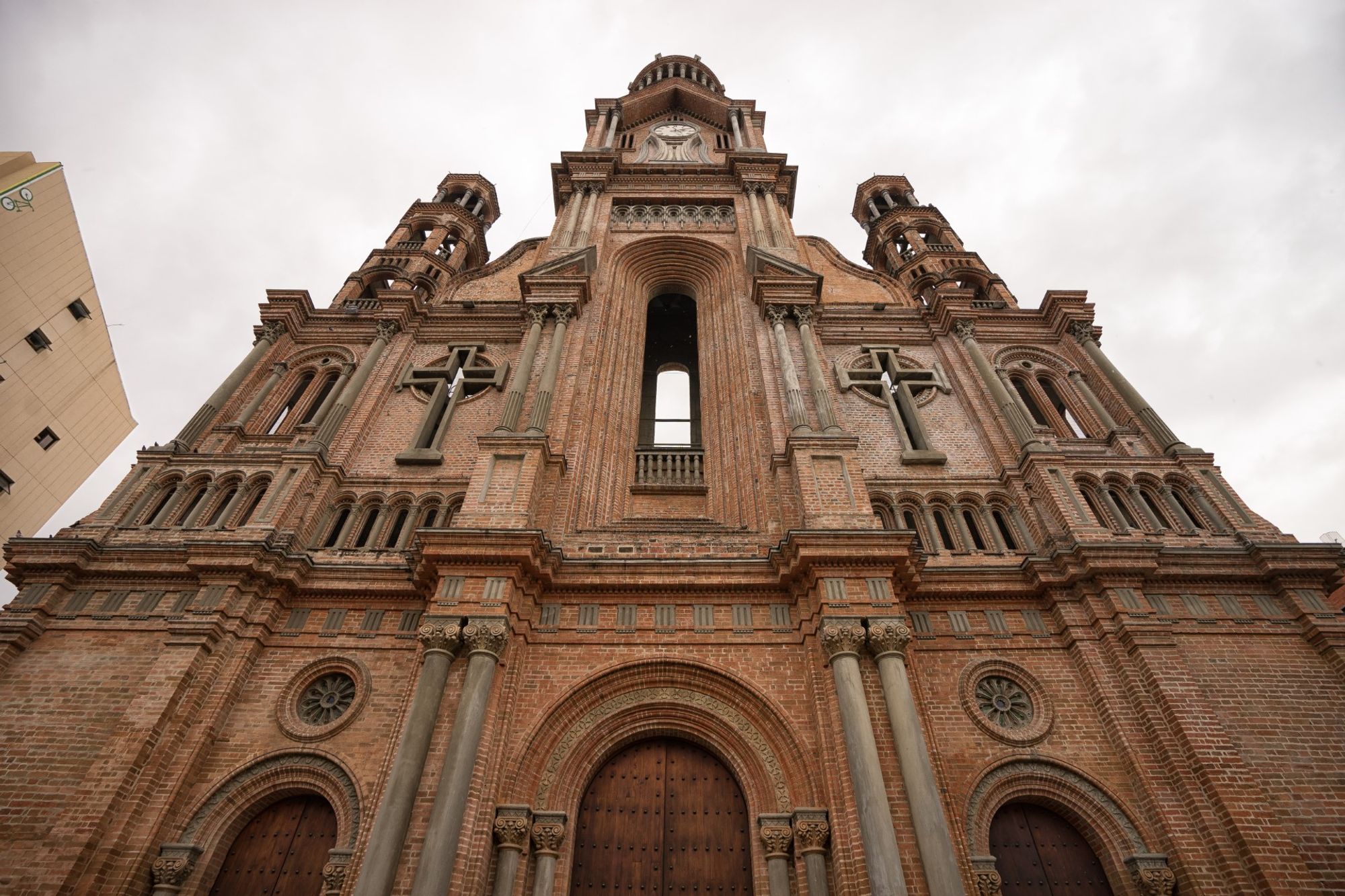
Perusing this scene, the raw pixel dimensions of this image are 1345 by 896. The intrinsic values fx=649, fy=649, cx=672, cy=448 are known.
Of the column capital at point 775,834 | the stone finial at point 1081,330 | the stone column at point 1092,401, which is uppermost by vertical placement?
the stone finial at point 1081,330

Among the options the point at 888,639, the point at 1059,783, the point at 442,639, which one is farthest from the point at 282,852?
the point at 1059,783

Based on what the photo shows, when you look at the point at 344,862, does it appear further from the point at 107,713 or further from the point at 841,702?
the point at 841,702

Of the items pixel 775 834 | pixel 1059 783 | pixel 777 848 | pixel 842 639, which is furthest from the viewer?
pixel 1059 783

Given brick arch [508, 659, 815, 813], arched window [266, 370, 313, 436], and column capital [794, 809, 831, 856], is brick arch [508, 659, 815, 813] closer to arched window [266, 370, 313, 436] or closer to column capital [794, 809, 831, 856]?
column capital [794, 809, 831, 856]

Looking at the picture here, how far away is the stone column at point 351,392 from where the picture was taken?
46.6ft

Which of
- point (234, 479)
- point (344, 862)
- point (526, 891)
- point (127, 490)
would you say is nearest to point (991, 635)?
point (526, 891)

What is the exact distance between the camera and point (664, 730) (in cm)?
1038

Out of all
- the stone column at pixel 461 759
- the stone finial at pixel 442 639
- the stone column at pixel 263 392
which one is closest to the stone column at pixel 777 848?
the stone column at pixel 461 759

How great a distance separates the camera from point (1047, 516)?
12859 mm

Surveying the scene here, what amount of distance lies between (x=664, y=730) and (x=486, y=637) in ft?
10.6

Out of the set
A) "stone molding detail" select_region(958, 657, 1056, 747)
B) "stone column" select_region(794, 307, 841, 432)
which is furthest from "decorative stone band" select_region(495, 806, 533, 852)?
"stone column" select_region(794, 307, 841, 432)

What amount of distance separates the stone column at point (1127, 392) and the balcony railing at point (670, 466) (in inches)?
403

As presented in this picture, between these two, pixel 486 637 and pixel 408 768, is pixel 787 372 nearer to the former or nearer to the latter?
pixel 486 637

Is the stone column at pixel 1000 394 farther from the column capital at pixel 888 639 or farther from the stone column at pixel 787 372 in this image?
the column capital at pixel 888 639
